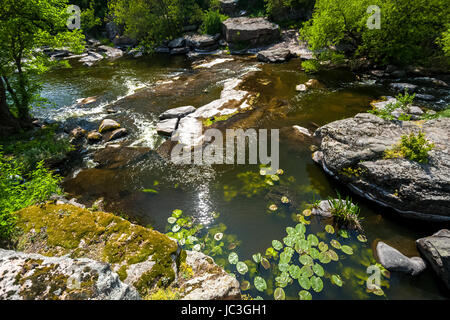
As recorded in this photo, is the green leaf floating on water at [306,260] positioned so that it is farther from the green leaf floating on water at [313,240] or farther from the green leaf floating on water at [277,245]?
the green leaf floating on water at [277,245]

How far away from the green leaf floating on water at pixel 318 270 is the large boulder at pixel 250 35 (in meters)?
30.1

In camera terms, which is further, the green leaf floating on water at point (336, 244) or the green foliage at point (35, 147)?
the green foliage at point (35, 147)

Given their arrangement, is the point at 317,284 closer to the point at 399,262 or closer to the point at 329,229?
the point at 329,229

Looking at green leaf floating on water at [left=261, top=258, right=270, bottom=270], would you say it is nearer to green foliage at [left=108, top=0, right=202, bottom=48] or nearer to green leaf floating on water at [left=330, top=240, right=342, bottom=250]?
green leaf floating on water at [left=330, top=240, right=342, bottom=250]

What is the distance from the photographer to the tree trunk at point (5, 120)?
10500 millimetres

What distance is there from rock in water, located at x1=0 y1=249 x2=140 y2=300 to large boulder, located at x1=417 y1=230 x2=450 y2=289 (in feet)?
23.0

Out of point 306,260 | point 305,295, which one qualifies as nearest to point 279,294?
point 305,295

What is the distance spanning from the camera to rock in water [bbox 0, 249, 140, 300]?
2.51 m

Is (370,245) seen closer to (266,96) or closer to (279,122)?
(279,122)

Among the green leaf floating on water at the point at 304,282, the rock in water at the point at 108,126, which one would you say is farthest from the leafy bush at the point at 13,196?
the rock in water at the point at 108,126

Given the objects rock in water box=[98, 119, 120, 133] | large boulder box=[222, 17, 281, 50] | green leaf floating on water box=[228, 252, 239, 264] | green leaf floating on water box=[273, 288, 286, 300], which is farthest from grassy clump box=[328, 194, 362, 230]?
large boulder box=[222, 17, 281, 50]

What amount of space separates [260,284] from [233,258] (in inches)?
38.7
